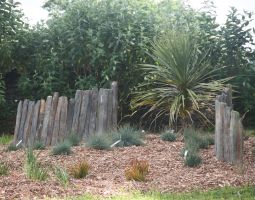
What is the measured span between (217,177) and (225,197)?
882 millimetres

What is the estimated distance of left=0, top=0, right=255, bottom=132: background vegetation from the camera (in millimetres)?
11062

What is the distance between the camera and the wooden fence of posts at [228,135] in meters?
6.55

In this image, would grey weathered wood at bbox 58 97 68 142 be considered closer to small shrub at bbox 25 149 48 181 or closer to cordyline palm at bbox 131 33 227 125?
cordyline palm at bbox 131 33 227 125

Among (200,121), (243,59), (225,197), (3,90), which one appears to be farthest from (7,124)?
(225,197)

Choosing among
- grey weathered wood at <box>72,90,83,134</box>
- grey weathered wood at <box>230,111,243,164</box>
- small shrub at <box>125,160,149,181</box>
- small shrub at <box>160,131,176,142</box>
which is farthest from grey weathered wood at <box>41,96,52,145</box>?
grey weathered wood at <box>230,111,243,164</box>

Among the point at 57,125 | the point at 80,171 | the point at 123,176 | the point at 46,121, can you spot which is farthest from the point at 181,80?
the point at 80,171

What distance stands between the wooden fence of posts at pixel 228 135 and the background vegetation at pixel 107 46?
4.08m

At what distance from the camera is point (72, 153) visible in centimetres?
763

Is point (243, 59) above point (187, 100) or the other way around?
above

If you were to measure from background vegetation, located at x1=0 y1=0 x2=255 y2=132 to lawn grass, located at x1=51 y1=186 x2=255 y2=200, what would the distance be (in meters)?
5.85

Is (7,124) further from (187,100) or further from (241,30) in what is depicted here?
(241,30)

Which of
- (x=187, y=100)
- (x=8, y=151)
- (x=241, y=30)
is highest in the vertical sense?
(x=241, y=30)

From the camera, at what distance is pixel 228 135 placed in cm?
676

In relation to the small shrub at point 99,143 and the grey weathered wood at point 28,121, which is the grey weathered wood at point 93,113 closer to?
the small shrub at point 99,143
